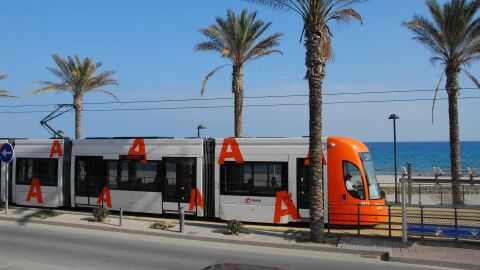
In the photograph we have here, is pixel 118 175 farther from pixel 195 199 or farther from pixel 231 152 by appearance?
pixel 231 152

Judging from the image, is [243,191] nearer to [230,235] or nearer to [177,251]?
[230,235]

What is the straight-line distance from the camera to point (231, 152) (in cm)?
1692

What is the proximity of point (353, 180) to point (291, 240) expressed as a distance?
3157mm

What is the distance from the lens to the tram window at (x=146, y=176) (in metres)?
18.0

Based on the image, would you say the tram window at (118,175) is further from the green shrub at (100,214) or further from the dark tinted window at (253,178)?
the dark tinted window at (253,178)

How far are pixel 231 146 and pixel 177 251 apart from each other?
517 cm

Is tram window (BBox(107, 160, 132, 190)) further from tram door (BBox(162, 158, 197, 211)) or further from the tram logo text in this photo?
the tram logo text

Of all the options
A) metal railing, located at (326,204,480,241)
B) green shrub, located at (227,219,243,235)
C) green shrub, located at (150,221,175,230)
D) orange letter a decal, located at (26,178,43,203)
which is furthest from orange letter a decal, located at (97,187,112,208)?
metal railing, located at (326,204,480,241)

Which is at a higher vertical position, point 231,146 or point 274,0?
point 274,0

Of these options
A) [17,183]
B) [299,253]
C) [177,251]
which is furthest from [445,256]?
[17,183]

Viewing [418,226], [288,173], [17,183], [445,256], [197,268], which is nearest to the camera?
[197,268]

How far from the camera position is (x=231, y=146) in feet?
55.6

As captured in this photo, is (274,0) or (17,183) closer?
(274,0)

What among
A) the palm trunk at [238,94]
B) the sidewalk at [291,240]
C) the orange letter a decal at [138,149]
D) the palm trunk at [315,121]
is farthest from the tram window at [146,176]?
the palm trunk at [238,94]
